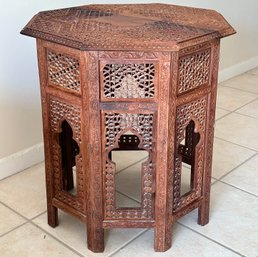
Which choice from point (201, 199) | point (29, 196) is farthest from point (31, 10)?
point (201, 199)

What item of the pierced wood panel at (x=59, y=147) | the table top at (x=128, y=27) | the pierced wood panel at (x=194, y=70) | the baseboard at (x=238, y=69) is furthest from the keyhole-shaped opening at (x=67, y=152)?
the baseboard at (x=238, y=69)

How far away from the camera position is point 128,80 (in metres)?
1.33

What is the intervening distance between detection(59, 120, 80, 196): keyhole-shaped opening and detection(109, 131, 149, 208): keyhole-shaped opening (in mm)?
150

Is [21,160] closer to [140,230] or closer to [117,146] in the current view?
[140,230]

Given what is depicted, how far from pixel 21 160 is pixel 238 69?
1.86m

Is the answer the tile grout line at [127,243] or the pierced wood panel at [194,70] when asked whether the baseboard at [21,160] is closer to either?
the tile grout line at [127,243]

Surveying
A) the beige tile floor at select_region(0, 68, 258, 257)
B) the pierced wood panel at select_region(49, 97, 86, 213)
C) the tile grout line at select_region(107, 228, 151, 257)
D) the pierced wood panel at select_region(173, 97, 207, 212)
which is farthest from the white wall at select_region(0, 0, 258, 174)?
the pierced wood panel at select_region(173, 97, 207, 212)

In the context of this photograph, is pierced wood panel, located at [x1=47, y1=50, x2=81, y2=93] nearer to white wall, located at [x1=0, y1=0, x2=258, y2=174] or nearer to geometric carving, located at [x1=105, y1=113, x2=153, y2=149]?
geometric carving, located at [x1=105, y1=113, x2=153, y2=149]

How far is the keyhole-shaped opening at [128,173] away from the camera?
6.00 ft

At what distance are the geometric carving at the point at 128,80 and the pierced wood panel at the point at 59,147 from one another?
0.44 feet

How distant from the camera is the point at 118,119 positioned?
4.53 ft

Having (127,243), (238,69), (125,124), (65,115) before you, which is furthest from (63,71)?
(238,69)

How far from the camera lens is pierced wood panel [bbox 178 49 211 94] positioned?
4.49ft

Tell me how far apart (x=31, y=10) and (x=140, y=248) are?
103cm
